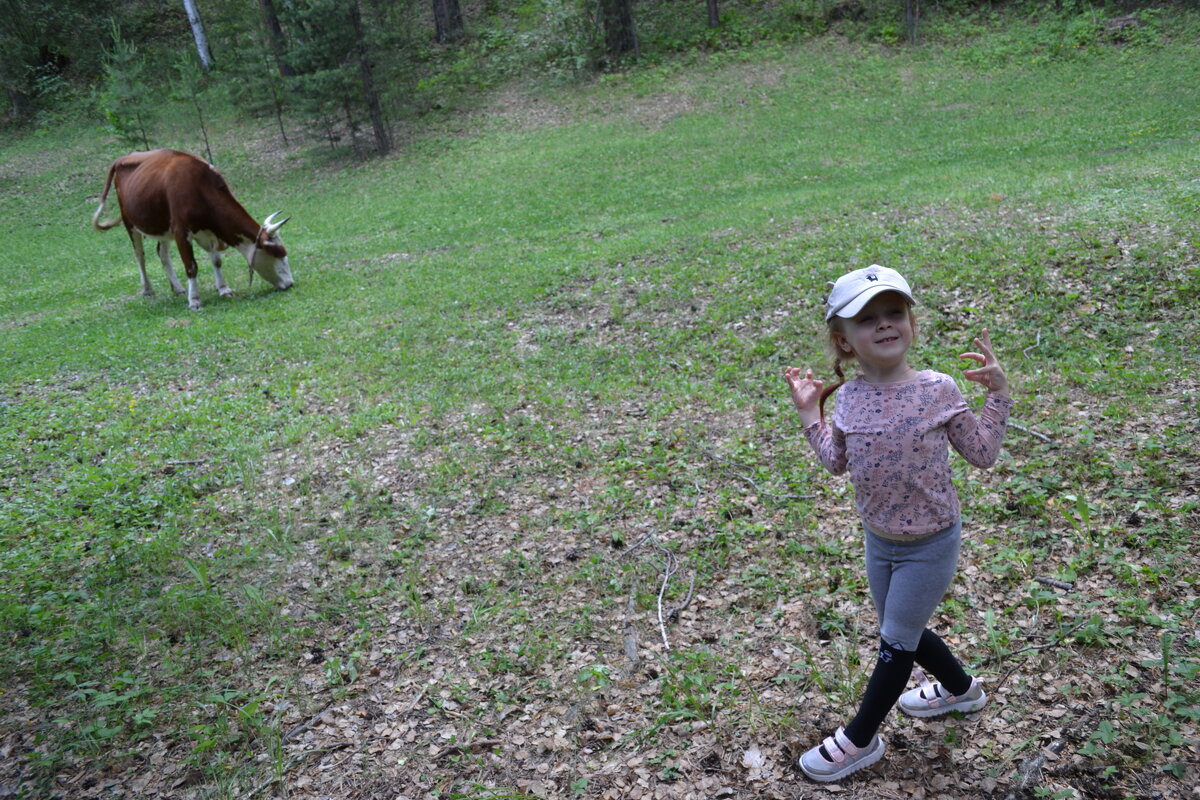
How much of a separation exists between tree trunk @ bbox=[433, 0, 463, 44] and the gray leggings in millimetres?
33967

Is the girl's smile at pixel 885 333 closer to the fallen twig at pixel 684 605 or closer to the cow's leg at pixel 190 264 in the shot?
the fallen twig at pixel 684 605

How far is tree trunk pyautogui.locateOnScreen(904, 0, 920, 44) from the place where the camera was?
85.1ft

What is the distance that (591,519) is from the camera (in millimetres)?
5809

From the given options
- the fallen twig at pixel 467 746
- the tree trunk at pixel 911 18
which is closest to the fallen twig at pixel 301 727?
the fallen twig at pixel 467 746

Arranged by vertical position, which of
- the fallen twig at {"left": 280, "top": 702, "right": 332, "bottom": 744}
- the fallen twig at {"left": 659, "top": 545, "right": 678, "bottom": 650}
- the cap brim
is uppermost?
the cap brim

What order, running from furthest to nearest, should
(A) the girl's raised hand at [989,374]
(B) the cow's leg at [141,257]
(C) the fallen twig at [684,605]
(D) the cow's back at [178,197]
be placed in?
1. (B) the cow's leg at [141,257]
2. (D) the cow's back at [178,197]
3. (C) the fallen twig at [684,605]
4. (A) the girl's raised hand at [989,374]

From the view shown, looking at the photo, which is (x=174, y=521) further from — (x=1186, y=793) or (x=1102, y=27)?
(x=1102, y=27)

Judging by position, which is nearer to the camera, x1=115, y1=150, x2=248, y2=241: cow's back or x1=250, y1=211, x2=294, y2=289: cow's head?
x1=115, y1=150, x2=248, y2=241: cow's back

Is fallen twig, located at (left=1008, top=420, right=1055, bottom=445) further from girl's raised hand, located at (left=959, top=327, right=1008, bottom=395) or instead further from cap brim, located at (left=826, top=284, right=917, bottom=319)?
cap brim, located at (left=826, top=284, right=917, bottom=319)

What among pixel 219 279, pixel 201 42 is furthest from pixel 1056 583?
pixel 201 42

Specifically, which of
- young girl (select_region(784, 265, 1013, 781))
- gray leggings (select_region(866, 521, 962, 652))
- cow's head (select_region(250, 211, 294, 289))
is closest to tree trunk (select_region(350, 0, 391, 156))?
cow's head (select_region(250, 211, 294, 289))

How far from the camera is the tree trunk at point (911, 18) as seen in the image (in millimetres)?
25938

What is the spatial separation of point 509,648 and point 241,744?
141 centimetres

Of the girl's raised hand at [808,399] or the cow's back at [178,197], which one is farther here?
the cow's back at [178,197]
